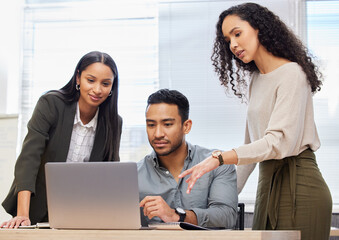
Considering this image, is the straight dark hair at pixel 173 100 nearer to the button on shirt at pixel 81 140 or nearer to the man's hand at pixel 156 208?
the button on shirt at pixel 81 140

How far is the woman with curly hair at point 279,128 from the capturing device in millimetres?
1667

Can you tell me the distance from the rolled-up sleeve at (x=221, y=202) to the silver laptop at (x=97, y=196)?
517 mm

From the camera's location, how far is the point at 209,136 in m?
3.86

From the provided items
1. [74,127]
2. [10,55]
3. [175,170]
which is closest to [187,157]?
[175,170]

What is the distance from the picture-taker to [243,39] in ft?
6.07

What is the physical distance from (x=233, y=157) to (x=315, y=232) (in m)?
0.42

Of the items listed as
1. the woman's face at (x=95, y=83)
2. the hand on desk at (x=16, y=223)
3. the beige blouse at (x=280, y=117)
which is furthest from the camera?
the woman's face at (x=95, y=83)

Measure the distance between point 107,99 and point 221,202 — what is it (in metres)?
0.70

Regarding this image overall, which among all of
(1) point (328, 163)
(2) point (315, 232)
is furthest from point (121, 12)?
(2) point (315, 232)

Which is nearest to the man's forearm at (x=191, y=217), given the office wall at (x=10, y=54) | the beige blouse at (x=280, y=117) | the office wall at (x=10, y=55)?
the beige blouse at (x=280, y=117)

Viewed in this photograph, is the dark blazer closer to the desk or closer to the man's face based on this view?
the man's face

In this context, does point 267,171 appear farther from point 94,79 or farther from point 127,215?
point 94,79

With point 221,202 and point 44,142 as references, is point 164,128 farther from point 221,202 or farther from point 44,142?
point 44,142

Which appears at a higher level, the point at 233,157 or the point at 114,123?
the point at 114,123
